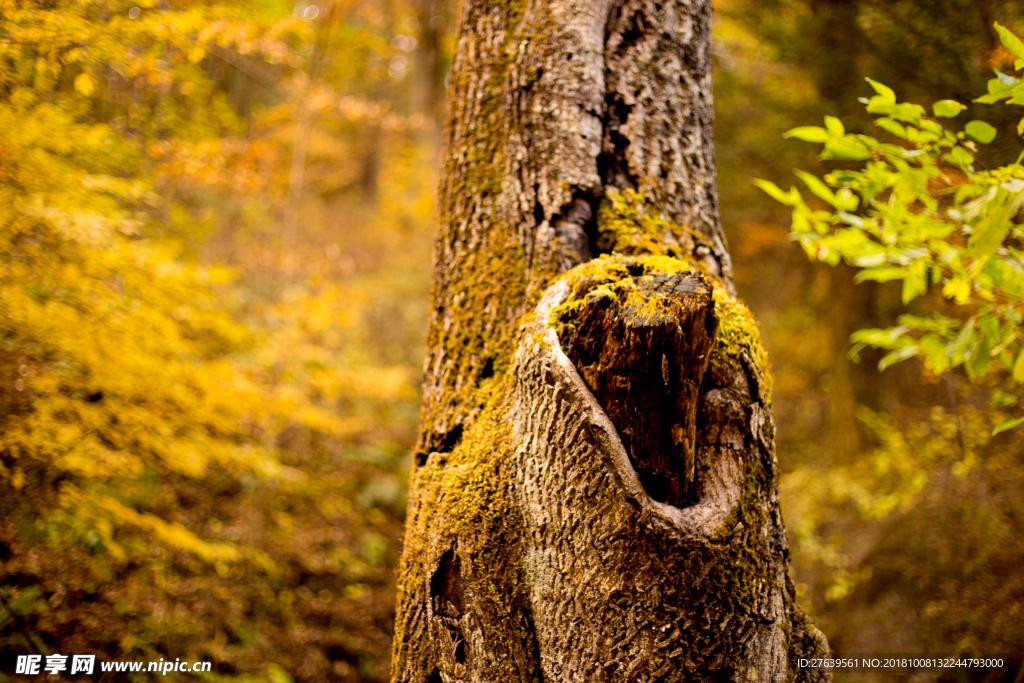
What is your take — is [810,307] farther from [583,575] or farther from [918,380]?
[583,575]

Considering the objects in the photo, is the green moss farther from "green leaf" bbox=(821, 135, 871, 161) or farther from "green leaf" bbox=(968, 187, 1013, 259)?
"green leaf" bbox=(821, 135, 871, 161)

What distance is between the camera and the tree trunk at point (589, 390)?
134 cm

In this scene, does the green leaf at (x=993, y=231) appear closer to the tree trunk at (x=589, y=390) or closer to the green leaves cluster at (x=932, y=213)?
the green leaves cluster at (x=932, y=213)

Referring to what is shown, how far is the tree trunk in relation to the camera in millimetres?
1336

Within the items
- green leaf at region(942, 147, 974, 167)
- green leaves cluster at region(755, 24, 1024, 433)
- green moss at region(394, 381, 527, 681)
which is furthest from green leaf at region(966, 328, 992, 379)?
green moss at region(394, 381, 527, 681)

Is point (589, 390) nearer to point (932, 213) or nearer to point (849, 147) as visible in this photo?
point (849, 147)

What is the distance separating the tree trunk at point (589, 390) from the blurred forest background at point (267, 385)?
6.57ft

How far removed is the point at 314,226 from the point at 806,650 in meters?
12.6

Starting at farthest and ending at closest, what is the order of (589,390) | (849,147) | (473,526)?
(849,147) < (473,526) < (589,390)

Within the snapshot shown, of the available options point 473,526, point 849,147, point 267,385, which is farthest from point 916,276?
point 267,385

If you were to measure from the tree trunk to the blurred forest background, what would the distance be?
6.57 ft

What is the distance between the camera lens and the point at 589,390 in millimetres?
1393

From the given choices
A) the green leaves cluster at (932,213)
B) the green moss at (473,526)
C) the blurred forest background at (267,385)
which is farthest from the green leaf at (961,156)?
the green moss at (473,526)

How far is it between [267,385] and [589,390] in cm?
473
